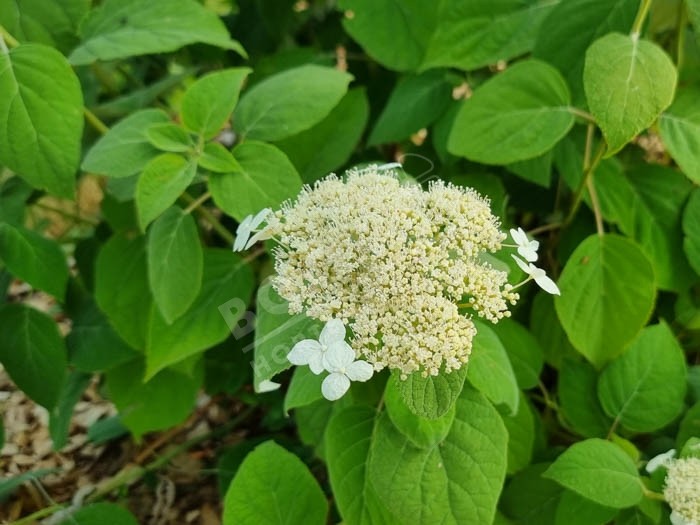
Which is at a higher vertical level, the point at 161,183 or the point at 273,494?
the point at 161,183

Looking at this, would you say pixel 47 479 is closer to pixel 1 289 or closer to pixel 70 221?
pixel 1 289

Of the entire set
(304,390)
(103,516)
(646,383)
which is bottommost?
(103,516)

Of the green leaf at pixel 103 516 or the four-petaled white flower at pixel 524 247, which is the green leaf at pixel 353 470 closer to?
the four-petaled white flower at pixel 524 247

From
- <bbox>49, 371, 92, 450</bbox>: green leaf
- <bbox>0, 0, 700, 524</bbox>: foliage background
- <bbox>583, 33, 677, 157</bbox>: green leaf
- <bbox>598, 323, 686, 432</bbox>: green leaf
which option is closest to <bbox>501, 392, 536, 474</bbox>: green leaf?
<bbox>0, 0, 700, 524</bbox>: foliage background

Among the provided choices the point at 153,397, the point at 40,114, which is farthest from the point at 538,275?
the point at 153,397

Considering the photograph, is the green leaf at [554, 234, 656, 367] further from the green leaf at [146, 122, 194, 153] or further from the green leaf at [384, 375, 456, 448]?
the green leaf at [146, 122, 194, 153]

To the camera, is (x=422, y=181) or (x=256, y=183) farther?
(x=422, y=181)

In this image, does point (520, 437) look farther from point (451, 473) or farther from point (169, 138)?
point (169, 138)
